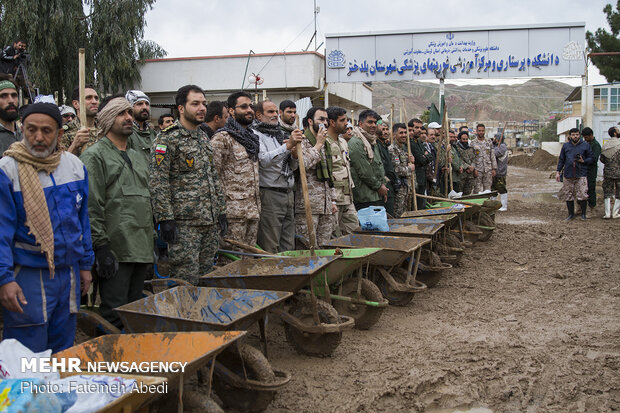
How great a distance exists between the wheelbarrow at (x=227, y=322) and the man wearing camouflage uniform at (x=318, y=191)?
8.73 feet

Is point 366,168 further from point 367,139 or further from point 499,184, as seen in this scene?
point 499,184

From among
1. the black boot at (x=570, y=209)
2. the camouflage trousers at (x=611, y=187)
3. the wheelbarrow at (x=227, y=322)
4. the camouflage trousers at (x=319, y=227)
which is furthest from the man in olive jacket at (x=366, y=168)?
the camouflage trousers at (x=611, y=187)

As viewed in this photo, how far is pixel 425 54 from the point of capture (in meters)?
18.3

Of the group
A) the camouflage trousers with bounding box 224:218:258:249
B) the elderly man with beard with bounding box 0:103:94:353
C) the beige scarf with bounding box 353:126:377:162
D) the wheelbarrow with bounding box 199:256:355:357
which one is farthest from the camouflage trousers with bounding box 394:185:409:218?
the elderly man with beard with bounding box 0:103:94:353

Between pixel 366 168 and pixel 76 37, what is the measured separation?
45.3 ft

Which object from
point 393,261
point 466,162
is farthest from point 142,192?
point 466,162

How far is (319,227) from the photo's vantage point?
6.58 m

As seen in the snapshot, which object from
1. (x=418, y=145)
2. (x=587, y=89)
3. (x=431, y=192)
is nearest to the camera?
(x=418, y=145)

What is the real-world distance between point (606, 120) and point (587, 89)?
217 inches

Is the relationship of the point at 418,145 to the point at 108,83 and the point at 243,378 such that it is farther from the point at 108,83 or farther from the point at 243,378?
the point at 108,83

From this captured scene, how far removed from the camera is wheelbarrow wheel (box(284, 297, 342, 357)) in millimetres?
4465

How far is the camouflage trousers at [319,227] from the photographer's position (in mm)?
6535

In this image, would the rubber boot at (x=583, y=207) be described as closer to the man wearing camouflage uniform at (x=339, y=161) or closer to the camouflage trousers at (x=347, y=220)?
the camouflage trousers at (x=347, y=220)

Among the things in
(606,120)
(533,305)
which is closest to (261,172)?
(533,305)
